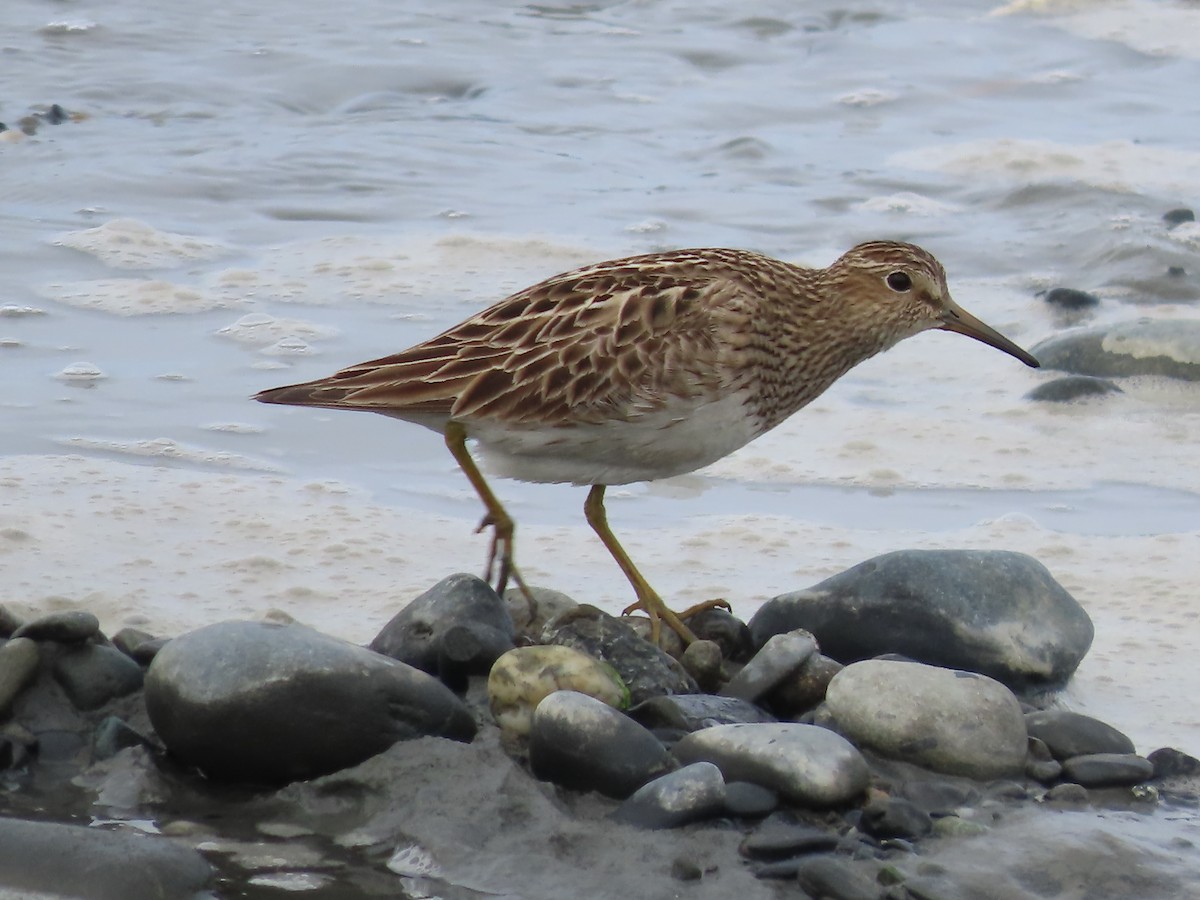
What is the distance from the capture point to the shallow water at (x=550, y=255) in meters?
5.72

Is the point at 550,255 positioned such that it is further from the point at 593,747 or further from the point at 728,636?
the point at 593,747

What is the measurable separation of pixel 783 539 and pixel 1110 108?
7843 millimetres

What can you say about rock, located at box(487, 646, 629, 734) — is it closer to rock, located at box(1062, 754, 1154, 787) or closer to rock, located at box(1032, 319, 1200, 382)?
rock, located at box(1062, 754, 1154, 787)

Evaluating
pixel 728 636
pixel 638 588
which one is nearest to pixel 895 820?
pixel 728 636

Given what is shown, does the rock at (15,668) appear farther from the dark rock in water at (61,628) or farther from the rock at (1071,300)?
the rock at (1071,300)

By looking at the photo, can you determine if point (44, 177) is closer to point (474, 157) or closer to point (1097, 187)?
point (474, 157)

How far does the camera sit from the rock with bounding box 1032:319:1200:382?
7.56 metres

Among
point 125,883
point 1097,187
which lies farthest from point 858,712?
point 1097,187

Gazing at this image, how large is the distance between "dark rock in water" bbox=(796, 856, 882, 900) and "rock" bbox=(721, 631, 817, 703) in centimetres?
89

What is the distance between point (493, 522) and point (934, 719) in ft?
4.66

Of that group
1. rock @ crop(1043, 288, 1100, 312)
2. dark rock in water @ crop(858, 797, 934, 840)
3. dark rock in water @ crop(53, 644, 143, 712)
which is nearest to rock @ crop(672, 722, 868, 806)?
dark rock in water @ crop(858, 797, 934, 840)

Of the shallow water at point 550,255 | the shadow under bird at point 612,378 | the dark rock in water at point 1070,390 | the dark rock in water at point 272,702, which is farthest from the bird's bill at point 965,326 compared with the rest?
the dark rock in water at point 272,702

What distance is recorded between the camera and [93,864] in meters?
3.49

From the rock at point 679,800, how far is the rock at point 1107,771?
2.92ft
